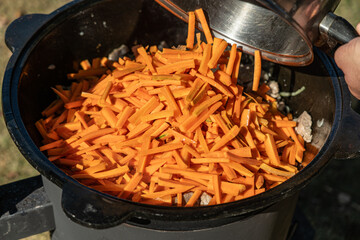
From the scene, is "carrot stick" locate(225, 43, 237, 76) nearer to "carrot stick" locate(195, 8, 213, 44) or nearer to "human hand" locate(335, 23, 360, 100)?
"carrot stick" locate(195, 8, 213, 44)

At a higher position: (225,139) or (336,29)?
(336,29)

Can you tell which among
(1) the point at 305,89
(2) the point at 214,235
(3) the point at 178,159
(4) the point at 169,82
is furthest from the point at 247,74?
(2) the point at 214,235

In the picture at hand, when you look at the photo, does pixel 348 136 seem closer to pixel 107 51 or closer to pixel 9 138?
pixel 107 51

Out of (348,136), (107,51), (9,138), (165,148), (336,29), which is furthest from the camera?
(9,138)

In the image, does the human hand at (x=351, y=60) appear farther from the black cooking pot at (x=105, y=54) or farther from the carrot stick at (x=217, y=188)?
the carrot stick at (x=217, y=188)

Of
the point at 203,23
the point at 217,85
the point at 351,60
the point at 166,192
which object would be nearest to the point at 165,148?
the point at 166,192

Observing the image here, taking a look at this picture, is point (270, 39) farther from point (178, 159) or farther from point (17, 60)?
point (17, 60)

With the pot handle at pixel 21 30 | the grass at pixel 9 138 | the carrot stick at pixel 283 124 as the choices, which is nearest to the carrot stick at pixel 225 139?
the carrot stick at pixel 283 124
